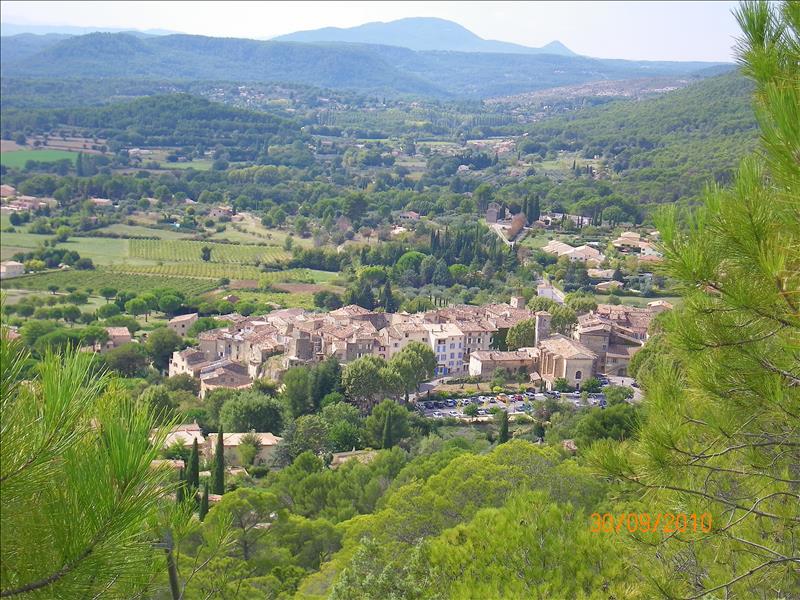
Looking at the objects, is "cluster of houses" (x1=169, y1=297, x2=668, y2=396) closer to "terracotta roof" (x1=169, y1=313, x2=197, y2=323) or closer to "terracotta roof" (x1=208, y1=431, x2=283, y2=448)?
"terracotta roof" (x1=169, y1=313, x2=197, y2=323)

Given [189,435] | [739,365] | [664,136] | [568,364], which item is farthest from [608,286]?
[664,136]

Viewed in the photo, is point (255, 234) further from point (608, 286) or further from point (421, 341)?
point (421, 341)

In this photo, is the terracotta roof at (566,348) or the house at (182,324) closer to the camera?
the terracotta roof at (566,348)

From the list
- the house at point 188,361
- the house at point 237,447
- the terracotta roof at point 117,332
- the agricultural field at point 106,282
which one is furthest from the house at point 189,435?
the agricultural field at point 106,282

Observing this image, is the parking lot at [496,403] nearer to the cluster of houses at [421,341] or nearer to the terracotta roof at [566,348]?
the cluster of houses at [421,341]

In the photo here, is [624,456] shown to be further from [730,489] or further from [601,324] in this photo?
[601,324]

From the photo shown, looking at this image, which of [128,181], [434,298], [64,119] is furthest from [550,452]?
[64,119]

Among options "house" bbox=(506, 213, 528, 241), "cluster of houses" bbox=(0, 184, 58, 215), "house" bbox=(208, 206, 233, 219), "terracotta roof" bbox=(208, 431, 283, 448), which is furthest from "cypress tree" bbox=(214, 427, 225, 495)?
"cluster of houses" bbox=(0, 184, 58, 215)
